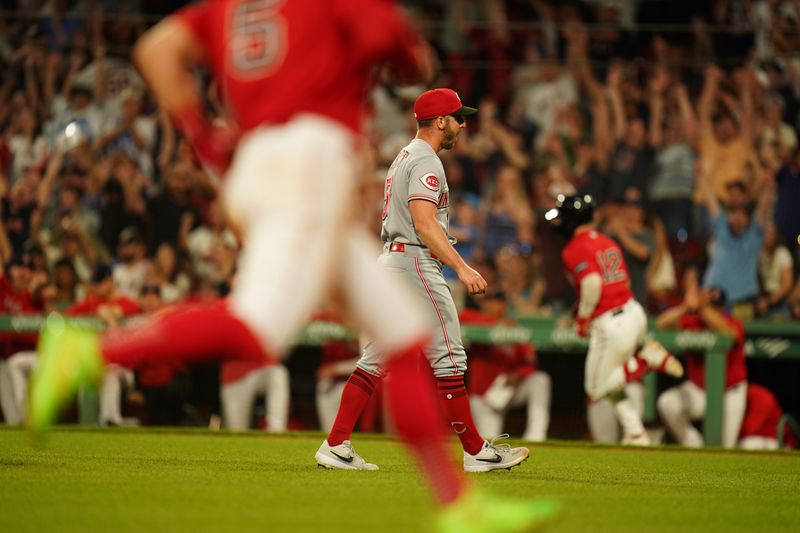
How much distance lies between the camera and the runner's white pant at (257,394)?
12.7 metres

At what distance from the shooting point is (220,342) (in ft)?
13.7

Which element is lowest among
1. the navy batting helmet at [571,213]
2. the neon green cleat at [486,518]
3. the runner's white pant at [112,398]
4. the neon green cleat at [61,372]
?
the runner's white pant at [112,398]

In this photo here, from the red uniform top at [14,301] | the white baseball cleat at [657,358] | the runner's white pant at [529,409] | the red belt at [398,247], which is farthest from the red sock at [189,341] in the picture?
the red uniform top at [14,301]

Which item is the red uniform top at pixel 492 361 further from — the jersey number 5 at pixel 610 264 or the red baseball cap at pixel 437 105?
the red baseball cap at pixel 437 105

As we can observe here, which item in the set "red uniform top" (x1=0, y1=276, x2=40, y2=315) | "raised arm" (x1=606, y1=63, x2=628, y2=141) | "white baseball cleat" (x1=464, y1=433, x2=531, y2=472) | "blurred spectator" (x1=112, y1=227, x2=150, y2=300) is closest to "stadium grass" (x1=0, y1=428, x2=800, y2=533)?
"white baseball cleat" (x1=464, y1=433, x2=531, y2=472)

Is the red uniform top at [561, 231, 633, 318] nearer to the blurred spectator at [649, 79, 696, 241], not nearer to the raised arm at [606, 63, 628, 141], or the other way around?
the blurred spectator at [649, 79, 696, 241]

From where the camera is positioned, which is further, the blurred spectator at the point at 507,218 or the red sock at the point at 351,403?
the blurred spectator at the point at 507,218

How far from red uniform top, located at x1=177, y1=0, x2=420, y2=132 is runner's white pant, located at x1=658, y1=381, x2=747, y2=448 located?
8526mm

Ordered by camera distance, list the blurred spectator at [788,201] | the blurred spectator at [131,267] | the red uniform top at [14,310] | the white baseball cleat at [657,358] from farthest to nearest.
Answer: the blurred spectator at [131,267]
the blurred spectator at [788,201]
the red uniform top at [14,310]
the white baseball cleat at [657,358]

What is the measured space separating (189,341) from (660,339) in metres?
8.78

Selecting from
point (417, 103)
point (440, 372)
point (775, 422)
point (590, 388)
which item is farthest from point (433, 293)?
point (775, 422)

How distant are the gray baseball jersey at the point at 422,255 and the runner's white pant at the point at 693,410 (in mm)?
5279

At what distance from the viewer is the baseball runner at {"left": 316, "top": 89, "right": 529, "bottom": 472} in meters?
7.52

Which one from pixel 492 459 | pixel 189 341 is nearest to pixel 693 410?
pixel 492 459
